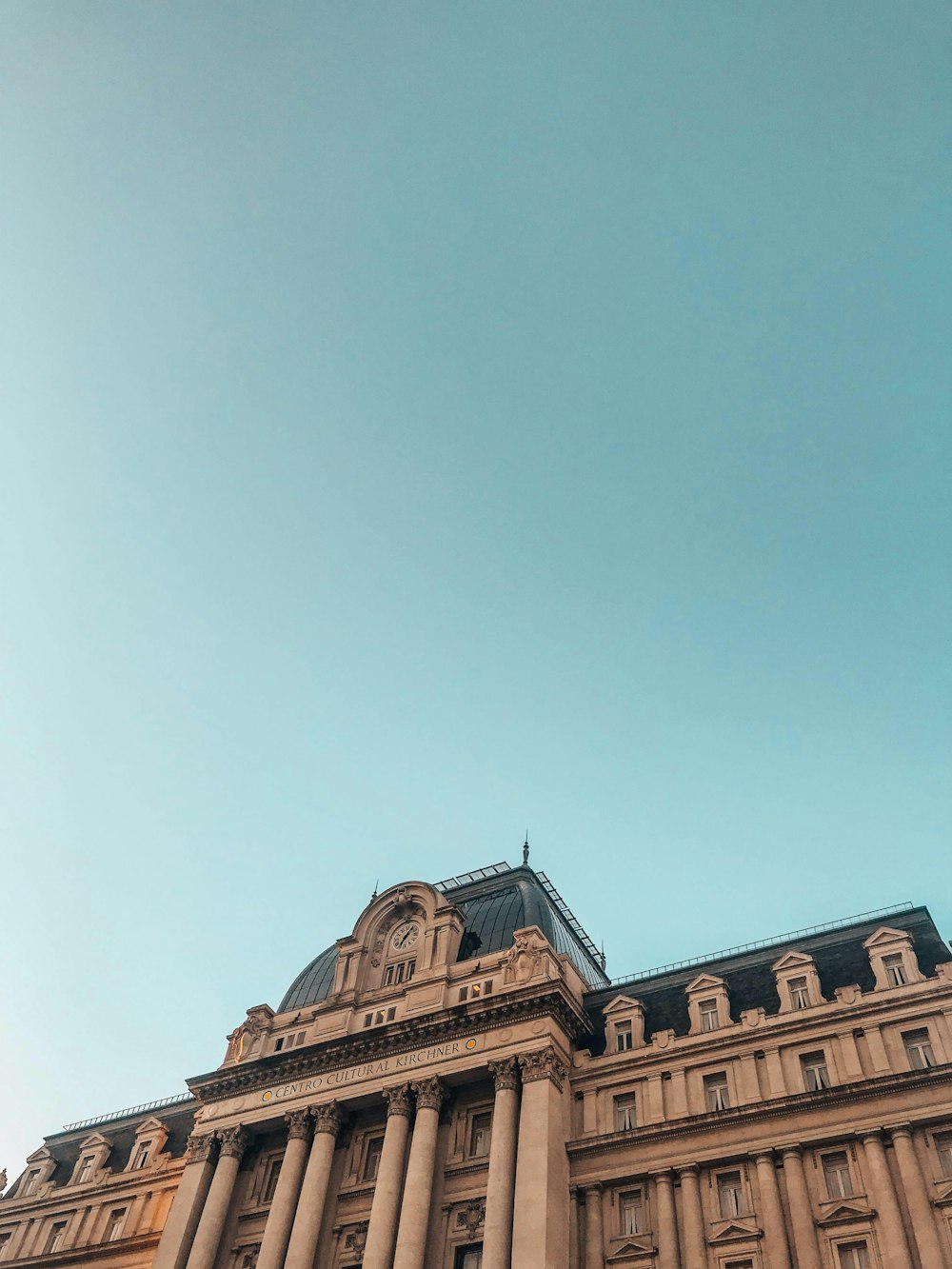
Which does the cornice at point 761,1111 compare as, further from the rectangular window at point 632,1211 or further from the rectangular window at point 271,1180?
the rectangular window at point 271,1180

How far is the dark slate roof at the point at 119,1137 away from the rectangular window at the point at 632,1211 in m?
37.4

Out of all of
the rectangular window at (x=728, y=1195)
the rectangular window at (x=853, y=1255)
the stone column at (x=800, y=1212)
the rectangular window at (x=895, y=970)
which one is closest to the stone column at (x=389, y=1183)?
the rectangular window at (x=728, y=1195)

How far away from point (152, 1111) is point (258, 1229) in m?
26.3

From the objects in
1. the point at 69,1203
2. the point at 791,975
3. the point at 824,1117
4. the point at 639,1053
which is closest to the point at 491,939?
the point at 639,1053

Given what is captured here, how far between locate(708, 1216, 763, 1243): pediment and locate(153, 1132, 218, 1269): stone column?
32.9 meters

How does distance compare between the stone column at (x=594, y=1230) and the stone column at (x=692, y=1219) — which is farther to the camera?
the stone column at (x=594, y=1230)

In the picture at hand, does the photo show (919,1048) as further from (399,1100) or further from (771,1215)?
(399,1100)

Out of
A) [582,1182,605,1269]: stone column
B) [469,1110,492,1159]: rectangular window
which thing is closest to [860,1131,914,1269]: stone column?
[582,1182,605,1269]: stone column

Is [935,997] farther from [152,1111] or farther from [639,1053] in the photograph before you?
[152,1111]

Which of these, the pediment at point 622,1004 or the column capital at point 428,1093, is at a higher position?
A: the pediment at point 622,1004

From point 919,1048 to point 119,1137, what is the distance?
209 feet

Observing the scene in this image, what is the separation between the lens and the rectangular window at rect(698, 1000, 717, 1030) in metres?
61.7

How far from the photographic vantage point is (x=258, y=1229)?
65.7m

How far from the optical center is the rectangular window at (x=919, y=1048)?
53406 mm
